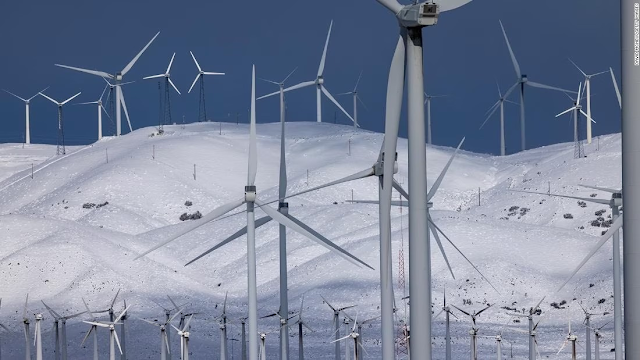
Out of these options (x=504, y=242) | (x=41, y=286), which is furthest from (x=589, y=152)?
(x=41, y=286)

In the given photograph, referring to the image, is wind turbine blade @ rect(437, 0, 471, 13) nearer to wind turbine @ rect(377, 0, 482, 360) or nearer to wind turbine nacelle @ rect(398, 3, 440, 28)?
wind turbine @ rect(377, 0, 482, 360)

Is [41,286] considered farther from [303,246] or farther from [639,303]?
[639,303]

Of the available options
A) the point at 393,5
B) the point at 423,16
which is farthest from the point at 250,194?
the point at 423,16

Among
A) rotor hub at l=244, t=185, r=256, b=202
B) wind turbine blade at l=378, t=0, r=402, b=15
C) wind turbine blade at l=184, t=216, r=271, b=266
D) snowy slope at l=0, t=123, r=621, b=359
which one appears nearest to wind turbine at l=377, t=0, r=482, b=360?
wind turbine blade at l=378, t=0, r=402, b=15

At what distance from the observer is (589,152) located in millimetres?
198125

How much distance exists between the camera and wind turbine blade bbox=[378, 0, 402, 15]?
41281 millimetres

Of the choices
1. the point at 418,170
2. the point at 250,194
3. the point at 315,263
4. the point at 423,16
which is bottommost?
the point at 315,263

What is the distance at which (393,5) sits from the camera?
4175 cm

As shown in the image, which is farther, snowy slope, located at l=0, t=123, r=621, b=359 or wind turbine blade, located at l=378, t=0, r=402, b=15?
snowy slope, located at l=0, t=123, r=621, b=359

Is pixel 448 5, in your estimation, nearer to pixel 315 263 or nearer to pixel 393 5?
pixel 393 5

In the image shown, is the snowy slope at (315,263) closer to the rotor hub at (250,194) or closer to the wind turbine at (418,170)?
the rotor hub at (250,194)

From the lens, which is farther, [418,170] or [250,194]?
[250,194]

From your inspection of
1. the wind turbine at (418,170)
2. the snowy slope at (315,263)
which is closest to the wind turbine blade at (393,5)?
the wind turbine at (418,170)

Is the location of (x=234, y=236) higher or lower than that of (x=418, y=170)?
lower
